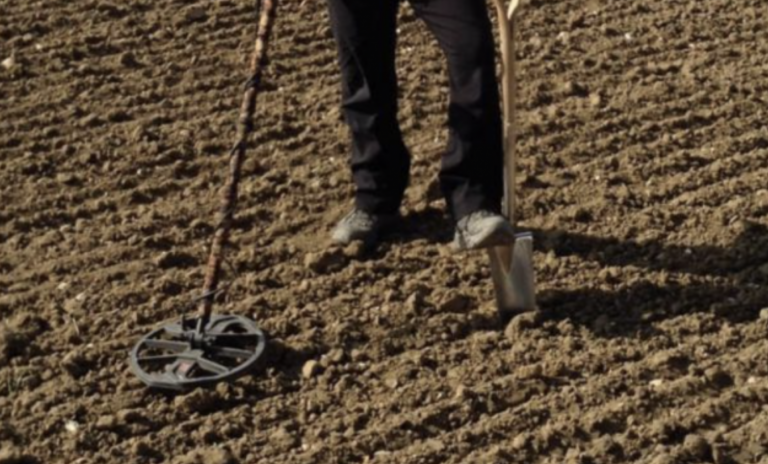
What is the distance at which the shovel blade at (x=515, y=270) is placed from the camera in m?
5.80

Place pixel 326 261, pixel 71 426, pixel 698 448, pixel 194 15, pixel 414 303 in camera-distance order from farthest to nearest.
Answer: pixel 194 15 < pixel 326 261 < pixel 414 303 < pixel 71 426 < pixel 698 448

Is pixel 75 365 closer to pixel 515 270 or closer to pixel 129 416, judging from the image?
pixel 129 416

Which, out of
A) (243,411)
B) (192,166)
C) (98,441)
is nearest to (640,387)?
(243,411)

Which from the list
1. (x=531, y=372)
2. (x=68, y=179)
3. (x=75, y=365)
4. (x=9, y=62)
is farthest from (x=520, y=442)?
(x=9, y=62)

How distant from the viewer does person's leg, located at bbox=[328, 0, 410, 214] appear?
5.93 metres

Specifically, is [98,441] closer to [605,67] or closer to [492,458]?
[492,458]

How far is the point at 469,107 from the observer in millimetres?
5734

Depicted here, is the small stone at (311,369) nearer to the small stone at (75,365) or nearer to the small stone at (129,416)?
the small stone at (129,416)

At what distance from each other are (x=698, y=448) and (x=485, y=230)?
37.6 inches

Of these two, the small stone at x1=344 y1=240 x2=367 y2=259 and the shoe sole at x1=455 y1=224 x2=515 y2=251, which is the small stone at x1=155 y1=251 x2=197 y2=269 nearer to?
the small stone at x1=344 y1=240 x2=367 y2=259

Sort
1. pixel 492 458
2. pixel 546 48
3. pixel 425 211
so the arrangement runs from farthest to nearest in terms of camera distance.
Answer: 1. pixel 546 48
2. pixel 425 211
3. pixel 492 458

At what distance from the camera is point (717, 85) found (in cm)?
728

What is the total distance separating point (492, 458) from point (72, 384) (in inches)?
50.5

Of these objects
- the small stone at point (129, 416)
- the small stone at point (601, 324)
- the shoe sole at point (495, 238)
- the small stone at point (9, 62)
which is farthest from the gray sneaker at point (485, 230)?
the small stone at point (9, 62)
